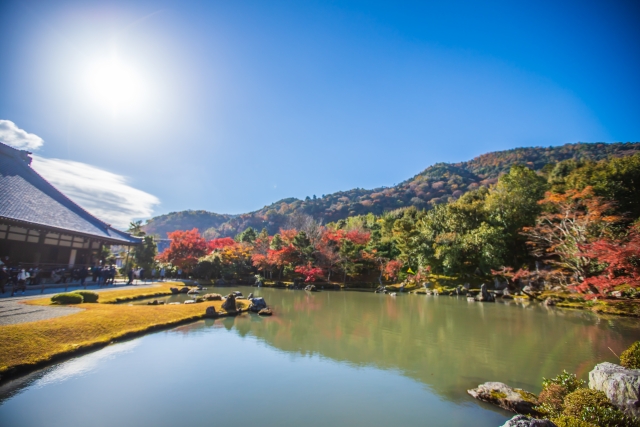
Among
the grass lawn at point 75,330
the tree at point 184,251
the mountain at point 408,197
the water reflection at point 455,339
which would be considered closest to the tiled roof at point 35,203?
the grass lawn at point 75,330

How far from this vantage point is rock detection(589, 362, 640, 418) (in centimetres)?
412

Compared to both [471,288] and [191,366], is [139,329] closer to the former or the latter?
[191,366]

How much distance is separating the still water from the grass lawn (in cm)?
36

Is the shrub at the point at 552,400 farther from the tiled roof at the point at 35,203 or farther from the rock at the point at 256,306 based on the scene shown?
the tiled roof at the point at 35,203

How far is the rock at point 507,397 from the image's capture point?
5344 millimetres

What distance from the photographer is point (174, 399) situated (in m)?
5.57

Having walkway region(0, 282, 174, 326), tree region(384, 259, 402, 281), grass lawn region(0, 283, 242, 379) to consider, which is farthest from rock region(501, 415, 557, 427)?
tree region(384, 259, 402, 281)

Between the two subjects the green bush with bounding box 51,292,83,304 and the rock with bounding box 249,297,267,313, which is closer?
the green bush with bounding box 51,292,83,304

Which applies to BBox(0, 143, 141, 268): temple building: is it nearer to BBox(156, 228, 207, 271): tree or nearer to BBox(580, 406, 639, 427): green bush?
BBox(156, 228, 207, 271): tree

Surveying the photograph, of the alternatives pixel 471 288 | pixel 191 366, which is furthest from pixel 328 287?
pixel 191 366

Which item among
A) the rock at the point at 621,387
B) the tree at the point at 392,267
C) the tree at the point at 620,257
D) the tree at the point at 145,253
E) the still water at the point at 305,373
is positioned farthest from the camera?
the tree at the point at 392,267

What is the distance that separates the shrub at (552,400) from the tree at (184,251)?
93.8 feet

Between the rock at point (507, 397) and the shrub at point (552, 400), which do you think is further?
the rock at point (507, 397)

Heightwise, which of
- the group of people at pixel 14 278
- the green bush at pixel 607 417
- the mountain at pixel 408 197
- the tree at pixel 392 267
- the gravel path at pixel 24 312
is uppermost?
the mountain at pixel 408 197
